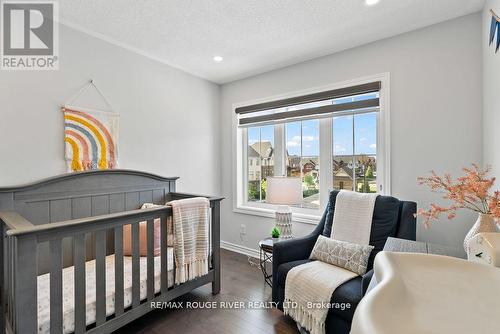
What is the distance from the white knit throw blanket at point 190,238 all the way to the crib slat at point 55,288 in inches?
29.4

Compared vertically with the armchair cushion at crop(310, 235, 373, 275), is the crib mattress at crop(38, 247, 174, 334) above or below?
below

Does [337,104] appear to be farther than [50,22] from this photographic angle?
Yes

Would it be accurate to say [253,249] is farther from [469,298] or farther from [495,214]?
[469,298]

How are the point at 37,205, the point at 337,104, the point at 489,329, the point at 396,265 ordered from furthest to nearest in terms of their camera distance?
1. the point at 337,104
2. the point at 37,205
3. the point at 396,265
4. the point at 489,329

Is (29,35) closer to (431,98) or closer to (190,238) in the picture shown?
(190,238)

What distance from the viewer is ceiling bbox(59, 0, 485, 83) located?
6.40 ft

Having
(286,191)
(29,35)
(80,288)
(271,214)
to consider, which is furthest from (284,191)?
(29,35)

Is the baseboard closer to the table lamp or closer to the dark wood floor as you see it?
the dark wood floor

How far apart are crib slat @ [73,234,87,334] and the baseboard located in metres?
2.13

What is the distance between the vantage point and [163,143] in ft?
9.87

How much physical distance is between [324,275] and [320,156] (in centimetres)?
152

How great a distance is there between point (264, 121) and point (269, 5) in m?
1.48

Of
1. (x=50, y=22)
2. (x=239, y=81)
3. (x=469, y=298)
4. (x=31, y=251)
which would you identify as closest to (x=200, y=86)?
(x=239, y=81)

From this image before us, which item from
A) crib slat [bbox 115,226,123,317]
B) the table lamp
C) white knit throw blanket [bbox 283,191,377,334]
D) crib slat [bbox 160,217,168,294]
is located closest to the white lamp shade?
the table lamp
